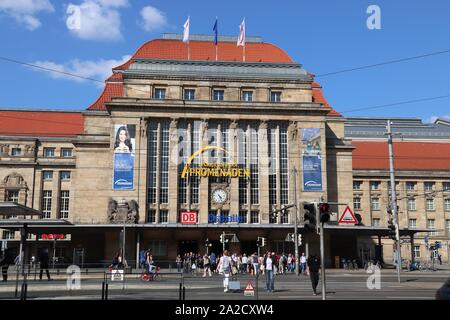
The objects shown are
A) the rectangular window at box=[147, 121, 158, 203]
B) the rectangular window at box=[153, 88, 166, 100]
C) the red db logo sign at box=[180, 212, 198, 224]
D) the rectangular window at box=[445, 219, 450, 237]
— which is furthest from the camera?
the rectangular window at box=[445, 219, 450, 237]

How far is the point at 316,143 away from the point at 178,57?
20.1 metres

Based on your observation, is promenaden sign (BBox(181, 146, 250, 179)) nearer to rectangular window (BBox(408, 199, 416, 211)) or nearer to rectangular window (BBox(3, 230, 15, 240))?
rectangular window (BBox(3, 230, 15, 240))

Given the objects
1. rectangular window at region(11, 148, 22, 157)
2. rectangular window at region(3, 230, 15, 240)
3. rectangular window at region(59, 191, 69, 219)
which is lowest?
rectangular window at region(3, 230, 15, 240)

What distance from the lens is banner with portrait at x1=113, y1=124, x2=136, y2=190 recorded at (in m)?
51.5

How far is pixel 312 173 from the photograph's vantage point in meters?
53.7

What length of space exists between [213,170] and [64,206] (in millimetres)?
27072

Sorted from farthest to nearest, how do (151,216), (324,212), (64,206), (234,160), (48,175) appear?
(48,175) < (64,206) < (234,160) < (151,216) < (324,212)

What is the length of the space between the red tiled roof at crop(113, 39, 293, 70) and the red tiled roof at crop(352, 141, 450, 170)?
25.4 m

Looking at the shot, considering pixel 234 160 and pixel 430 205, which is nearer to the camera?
pixel 234 160

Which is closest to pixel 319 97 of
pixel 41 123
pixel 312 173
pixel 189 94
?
pixel 312 173

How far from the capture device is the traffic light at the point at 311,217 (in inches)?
598

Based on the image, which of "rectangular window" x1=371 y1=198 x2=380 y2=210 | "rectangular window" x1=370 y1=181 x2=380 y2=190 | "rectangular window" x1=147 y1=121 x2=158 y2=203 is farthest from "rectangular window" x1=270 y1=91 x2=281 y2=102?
"rectangular window" x1=371 y1=198 x2=380 y2=210

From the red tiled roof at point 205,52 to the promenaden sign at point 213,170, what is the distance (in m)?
15.1

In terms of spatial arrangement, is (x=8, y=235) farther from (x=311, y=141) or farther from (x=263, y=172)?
(x=311, y=141)
